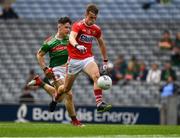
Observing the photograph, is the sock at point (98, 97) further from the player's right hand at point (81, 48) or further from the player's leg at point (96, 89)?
the player's right hand at point (81, 48)

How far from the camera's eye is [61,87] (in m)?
16.6

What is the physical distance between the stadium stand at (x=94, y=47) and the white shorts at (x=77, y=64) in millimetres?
8673

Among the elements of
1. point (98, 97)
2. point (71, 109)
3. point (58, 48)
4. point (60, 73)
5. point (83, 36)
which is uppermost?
point (83, 36)

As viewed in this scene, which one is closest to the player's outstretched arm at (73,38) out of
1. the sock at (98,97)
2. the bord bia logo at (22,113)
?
the sock at (98,97)

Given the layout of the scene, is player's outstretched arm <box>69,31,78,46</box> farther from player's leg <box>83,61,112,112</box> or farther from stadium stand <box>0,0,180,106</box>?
stadium stand <box>0,0,180,106</box>

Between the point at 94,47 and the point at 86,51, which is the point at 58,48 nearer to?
the point at 86,51

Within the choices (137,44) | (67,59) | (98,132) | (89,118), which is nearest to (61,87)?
(67,59)

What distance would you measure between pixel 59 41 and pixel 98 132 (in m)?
3.65

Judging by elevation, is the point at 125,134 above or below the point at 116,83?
below

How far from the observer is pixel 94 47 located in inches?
1097

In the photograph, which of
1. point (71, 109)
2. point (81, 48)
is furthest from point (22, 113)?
point (81, 48)

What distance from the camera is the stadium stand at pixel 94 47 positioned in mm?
25469

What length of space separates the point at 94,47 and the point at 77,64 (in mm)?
11823

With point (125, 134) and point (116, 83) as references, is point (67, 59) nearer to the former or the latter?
point (125, 134)
